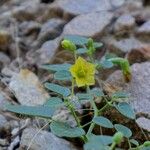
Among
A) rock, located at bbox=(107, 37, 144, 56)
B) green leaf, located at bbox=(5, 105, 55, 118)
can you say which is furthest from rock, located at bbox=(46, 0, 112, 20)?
green leaf, located at bbox=(5, 105, 55, 118)

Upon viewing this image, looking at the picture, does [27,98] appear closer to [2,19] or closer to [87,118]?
[87,118]

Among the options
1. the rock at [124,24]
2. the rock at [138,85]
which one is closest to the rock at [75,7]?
the rock at [124,24]

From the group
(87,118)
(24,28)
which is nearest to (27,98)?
(87,118)

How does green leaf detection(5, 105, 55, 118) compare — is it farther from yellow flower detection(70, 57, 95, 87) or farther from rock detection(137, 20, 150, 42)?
rock detection(137, 20, 150, 42)

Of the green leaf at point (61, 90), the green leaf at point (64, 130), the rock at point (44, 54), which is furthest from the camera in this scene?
the rock at point (44, 54)

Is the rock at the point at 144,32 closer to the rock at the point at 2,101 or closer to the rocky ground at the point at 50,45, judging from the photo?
the rocky ground at the point at 50,45

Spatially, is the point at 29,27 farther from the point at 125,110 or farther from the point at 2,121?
the point at 125,110
